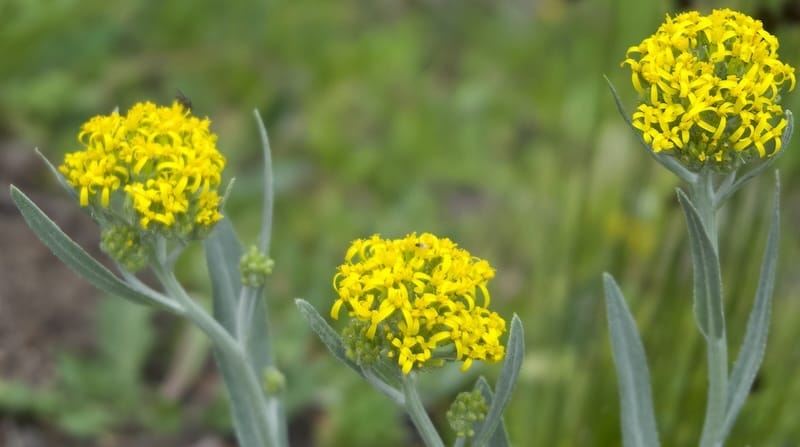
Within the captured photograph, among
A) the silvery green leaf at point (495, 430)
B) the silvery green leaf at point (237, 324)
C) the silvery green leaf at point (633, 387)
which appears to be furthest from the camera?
the silvery green leaf at point (237, 324)

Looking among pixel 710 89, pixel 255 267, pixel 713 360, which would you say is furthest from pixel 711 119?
pixel 255 267

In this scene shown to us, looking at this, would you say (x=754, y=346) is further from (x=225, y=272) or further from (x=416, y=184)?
(x=416, y=184)

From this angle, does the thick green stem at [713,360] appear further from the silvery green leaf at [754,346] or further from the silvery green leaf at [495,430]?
the silvery green leaf at [495,430]

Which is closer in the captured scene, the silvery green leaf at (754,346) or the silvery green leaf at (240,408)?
the silvery green leaf at (754,346)

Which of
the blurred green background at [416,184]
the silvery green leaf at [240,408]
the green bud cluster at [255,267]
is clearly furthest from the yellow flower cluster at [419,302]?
the blurred green background at [416,184]

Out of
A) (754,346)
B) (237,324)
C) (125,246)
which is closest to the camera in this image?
(125,246)
